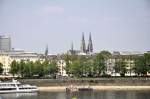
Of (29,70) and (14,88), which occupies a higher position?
(29,70)

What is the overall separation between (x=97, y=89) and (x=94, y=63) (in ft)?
36.0

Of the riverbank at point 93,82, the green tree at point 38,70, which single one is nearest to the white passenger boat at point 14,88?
the riverbank at point 93,82

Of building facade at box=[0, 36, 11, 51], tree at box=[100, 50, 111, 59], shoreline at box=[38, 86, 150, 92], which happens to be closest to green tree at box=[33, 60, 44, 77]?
shoreline at box=[38, 86, 150, 92]

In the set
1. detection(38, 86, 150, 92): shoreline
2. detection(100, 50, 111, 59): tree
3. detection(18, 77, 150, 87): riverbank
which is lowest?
detection(38, 86, 150, 92): shoreline

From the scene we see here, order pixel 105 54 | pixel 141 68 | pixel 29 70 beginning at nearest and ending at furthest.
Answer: pixel 29 70, pixel 141 68, pixel 105 54

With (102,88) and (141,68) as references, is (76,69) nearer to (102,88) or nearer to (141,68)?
(141,68)

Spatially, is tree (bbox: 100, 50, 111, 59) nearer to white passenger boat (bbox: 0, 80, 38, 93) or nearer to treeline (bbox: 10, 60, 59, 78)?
treeline (bbox: 10, 60, 59, 78)

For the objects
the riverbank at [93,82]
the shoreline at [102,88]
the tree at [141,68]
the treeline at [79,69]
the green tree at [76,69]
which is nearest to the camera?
the shoreline at [102,88]

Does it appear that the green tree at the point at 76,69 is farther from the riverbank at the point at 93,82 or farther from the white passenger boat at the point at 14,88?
the white passenger boat at the point at 14,88

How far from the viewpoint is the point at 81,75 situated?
62312 millimetres

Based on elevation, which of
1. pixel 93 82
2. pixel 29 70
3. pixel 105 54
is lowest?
pixel 93 82

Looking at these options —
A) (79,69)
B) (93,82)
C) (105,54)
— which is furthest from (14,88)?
(105,54)

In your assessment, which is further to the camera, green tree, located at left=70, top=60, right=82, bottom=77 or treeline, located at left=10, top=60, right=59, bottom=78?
green tree, located at left=70, top=60, right=82, bottom=77

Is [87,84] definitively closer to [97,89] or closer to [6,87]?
[97,89]
